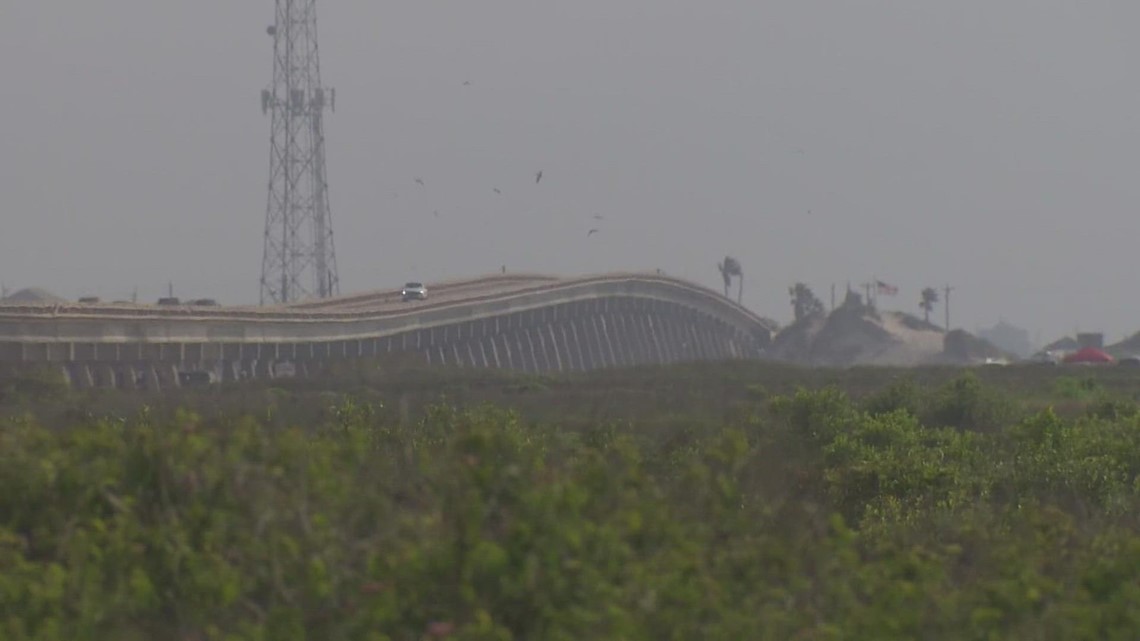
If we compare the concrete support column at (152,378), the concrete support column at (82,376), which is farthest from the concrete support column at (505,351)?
the concrete support column at (82,376)

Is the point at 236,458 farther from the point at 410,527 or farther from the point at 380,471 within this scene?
the point at 380,471

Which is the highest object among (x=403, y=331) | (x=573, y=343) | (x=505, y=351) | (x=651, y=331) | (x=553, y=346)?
(x=651, y=331)

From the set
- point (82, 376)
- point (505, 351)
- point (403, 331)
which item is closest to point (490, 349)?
point (505, 351)

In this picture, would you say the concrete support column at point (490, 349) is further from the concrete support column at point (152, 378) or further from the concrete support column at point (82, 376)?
the concrete support column at point (82, 376)

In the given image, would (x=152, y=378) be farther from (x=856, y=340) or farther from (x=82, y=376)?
(x=856, y=340)

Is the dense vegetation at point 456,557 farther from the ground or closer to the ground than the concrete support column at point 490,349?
closer to the ground
